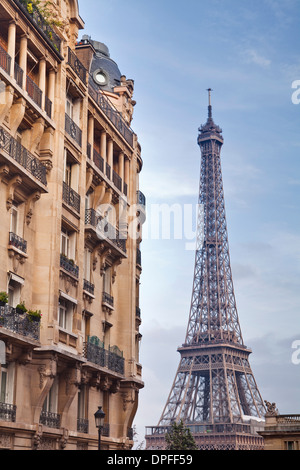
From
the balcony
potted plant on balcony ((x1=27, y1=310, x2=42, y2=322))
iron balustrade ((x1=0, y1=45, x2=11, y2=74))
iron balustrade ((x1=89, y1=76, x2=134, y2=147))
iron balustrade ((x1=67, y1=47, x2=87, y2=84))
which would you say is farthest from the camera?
iron balustrade ((x1=89, y1=76, x2=134, y2=147))

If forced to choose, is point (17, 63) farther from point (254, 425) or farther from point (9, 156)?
point (254, 425)

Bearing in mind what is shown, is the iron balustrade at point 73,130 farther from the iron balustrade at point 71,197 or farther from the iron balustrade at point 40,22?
the iron balustrade at point 40,22

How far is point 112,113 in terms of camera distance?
44688 mm

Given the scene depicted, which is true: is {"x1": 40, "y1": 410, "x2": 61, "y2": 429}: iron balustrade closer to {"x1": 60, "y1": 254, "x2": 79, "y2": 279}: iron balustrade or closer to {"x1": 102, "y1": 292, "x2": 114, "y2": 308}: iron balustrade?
{"x1": 60, "y1": 254, "x2": 79, "y2": 279}: iron balustrade

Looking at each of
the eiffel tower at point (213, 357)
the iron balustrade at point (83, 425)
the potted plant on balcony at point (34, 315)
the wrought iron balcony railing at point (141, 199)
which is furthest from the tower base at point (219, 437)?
the potted plant on balcony at point (34, 315)

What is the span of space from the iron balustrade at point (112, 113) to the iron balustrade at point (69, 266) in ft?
32.4

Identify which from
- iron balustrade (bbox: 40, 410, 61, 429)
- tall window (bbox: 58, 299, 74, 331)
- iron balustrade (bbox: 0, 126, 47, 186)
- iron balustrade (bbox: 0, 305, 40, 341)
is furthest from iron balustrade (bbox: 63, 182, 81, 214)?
iron balustrade (bbox: 40, 410, 61, 429)

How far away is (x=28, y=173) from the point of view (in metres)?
31.4

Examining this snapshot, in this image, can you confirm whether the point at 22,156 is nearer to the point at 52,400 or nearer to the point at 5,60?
the point at 5,60

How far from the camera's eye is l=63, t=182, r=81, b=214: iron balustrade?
36.2 m

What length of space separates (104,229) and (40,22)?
39.5 feet

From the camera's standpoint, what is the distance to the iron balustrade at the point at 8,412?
2909cm

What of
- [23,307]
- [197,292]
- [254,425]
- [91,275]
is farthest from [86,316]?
[197,292]

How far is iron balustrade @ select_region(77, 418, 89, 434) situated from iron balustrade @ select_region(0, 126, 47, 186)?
38.8 feet
